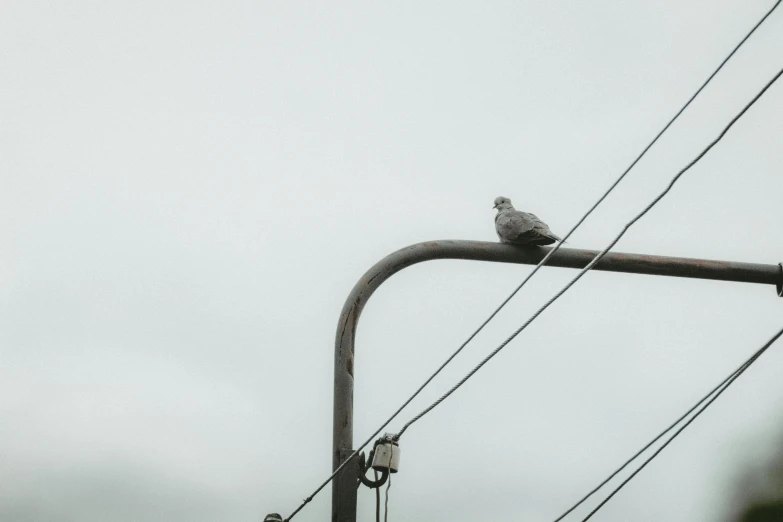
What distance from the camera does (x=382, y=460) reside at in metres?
4.53

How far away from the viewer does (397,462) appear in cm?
462

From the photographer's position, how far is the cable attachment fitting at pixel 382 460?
4504 millimetres

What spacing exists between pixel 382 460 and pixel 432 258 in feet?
3.80

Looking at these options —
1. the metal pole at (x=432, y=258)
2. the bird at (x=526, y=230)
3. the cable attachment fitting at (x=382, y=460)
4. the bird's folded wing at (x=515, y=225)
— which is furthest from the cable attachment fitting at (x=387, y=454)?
the bird's folded wing at (x=515, y=225)

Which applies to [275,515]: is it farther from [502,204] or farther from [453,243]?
[502,204]

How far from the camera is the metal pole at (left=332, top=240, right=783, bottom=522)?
171 inches

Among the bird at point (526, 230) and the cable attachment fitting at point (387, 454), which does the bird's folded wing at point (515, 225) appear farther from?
the cable attachment fitting at point (387, 454)

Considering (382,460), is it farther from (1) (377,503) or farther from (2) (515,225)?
(2) (515,225)

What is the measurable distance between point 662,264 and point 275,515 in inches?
108

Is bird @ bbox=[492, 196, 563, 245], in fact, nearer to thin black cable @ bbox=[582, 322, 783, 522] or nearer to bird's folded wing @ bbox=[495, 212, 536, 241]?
bird's folded wing @ bbox=[495, 212, 536, 241]

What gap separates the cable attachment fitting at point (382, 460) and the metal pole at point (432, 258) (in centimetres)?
15

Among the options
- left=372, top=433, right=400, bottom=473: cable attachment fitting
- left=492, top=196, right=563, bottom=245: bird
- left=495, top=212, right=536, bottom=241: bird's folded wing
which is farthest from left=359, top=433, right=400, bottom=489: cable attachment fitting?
left=495, top=212, right=536, bottom=241: bird's folded wing

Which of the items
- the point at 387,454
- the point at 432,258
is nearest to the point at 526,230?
the point at 432,258

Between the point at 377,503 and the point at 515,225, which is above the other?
the point at 515,225
